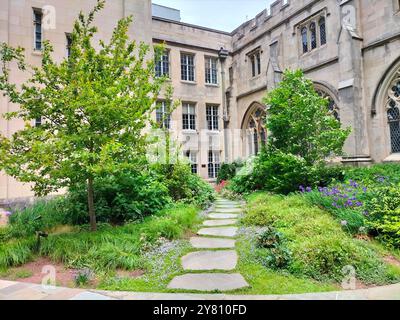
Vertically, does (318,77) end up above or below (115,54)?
above

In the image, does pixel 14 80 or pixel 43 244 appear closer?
pixel 43 244

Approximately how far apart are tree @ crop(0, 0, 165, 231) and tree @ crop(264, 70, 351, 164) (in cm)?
508

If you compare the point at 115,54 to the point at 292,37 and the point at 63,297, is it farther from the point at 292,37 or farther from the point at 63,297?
the point at 292,37

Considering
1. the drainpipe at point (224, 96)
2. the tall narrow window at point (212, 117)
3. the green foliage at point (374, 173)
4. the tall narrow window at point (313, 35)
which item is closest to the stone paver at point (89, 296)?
the green foliage at point (374, 173)

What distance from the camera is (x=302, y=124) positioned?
8.70 meters

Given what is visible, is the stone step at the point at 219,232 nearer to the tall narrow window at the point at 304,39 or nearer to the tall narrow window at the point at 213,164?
the tall narrow window at the point at 213,164

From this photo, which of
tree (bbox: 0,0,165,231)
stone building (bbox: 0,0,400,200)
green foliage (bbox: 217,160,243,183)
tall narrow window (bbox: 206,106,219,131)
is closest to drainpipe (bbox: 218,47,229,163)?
stone building (bbox: 0,0,400,200)

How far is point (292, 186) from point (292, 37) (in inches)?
388

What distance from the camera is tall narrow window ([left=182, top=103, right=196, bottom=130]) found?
17453mm

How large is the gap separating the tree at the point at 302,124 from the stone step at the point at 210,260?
5.48 meters

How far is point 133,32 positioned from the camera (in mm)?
12086
